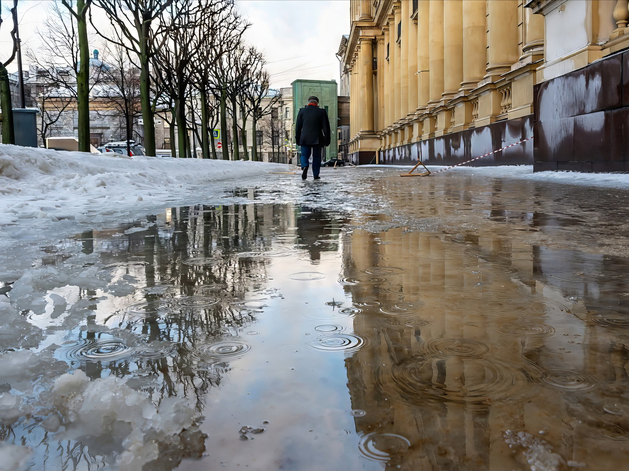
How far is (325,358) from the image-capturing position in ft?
5.34

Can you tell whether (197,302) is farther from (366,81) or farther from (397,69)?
(366,81)

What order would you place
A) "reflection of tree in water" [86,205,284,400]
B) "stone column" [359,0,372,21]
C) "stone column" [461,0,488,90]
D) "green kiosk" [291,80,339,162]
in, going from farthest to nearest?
"green kiosk" [291,80,339,162]
"stone column" [359,0,372,21]
"stone column" [461,0,488,90]
"reflection of tree in water" [86,205,284,400]

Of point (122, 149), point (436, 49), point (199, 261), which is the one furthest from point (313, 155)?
point (122, 149)

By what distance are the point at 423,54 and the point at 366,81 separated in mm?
21005

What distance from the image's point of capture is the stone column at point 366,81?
49406 mm

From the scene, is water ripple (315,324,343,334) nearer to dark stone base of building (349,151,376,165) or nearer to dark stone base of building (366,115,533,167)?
dark stone base of building (366,115,533,167)

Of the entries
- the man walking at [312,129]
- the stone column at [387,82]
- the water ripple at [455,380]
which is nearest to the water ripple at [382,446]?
the water ripple at [455,380]

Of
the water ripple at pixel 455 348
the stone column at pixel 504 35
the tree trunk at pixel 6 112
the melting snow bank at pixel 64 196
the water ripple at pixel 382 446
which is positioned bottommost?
the water ripple at pixel 382 446

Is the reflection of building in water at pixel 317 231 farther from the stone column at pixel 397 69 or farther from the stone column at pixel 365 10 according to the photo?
the stone column at pixel 365 10

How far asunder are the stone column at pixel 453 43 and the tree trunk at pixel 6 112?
15259 millimetres

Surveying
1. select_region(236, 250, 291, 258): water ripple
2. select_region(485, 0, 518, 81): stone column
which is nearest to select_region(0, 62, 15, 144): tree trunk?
select_region(485, 0, 518, 81): stone column

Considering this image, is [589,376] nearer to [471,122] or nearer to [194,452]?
[194,452]

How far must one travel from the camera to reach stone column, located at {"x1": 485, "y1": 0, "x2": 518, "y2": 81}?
17.8m

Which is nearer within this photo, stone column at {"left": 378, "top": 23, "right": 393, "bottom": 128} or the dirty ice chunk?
the dirty ice chunk
